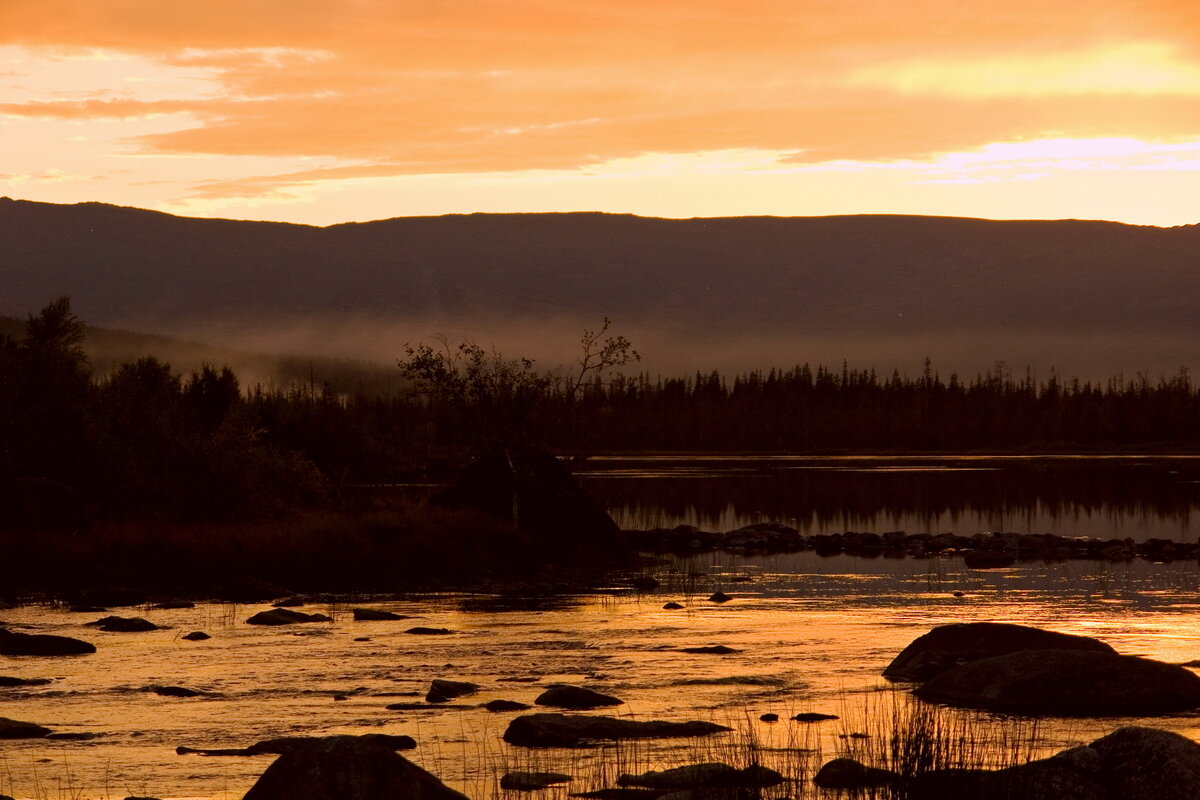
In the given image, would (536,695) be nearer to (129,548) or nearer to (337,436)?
(129,548)

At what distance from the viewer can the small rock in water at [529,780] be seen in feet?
61.3

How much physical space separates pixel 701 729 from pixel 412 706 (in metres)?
4.47

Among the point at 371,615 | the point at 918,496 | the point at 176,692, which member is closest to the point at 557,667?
the point at 176,692

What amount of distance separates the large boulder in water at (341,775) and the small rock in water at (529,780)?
2457 millimetres

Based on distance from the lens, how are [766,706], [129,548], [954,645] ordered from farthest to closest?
[129,548] → [954,645] → [766,706]

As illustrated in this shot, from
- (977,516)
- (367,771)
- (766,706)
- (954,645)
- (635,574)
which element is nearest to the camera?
(367,771)

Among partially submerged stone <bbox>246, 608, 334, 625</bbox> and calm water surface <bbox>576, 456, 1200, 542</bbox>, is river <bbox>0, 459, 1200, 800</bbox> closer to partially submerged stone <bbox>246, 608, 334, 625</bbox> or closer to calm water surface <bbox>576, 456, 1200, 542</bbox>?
partially submerged stone <bbox>246, 608, 334, 625</bbox>

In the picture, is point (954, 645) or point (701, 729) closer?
point (701, 729)

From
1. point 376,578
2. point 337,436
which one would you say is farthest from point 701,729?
point 337,436

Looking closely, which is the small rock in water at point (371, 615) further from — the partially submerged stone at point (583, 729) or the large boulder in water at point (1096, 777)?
the large boulder in water at point (1096, 777)

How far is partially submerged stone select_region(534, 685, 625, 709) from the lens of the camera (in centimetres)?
2394

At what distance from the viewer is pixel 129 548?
43.6 metres

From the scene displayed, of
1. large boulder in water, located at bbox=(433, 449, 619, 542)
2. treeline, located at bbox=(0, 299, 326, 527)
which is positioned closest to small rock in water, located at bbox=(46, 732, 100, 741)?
treeline, located at bbox=(0, 299, 326, 527)

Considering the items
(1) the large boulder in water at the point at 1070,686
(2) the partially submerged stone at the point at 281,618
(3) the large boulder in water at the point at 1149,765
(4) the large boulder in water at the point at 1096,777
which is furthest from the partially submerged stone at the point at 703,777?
(2) the partially submerged stone at the point at 281,618
